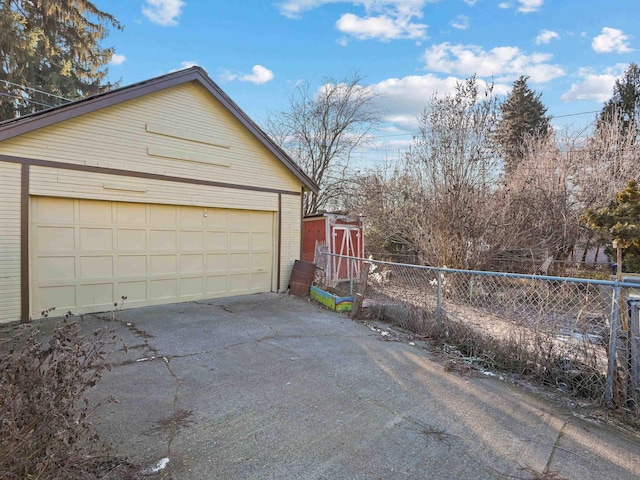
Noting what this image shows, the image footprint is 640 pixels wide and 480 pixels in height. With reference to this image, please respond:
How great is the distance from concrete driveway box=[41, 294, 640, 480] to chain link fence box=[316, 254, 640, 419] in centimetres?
45

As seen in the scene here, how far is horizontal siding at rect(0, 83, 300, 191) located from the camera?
6.09 meters

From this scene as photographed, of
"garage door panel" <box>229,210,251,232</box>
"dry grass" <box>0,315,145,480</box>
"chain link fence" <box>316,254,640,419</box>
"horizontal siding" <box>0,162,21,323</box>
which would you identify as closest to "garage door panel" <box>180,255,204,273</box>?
"garage door panel" <box>229,210,251,232</box>

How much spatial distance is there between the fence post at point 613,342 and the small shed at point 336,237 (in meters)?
7.19

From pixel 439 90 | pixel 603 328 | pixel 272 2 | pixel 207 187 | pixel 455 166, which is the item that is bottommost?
pixel 603 328

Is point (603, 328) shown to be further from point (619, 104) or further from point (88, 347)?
point (619, 104)

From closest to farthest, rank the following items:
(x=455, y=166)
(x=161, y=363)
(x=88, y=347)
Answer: (x=88, y=347) → (x=161, y=363) → (x=455, y=166)

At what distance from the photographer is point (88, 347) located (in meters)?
2.38

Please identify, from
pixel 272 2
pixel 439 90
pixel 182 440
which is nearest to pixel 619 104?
pixel 439 90

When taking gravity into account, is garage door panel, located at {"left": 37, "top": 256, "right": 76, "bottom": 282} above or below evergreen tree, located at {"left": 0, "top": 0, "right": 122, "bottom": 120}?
below

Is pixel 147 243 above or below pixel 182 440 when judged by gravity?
above

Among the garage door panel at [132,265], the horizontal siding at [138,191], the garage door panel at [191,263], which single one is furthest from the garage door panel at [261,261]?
the garage door panel at [132,265]

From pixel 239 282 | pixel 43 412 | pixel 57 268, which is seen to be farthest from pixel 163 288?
pixel 43 412

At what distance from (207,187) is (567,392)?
22.7ft

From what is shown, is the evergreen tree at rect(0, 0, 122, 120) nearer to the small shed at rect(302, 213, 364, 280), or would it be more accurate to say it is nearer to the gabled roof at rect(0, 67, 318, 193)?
the gabled roof at rect(0, 67, 318, 193)
